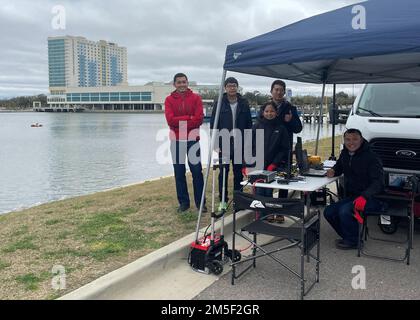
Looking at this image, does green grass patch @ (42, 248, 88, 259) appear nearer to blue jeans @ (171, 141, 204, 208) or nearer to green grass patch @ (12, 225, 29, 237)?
green grass patch @ (12, 225, 29, 237)

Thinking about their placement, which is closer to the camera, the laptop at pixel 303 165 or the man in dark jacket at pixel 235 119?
the laptop at pixel 303 165

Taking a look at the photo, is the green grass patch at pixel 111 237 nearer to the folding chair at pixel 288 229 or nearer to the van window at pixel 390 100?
the folding chair at pixel 288 229

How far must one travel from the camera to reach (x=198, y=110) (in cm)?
636

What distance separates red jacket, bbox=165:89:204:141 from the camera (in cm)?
627

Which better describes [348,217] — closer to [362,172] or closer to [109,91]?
[362,172]

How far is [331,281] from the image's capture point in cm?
426

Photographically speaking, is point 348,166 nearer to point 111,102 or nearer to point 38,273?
point 38,273

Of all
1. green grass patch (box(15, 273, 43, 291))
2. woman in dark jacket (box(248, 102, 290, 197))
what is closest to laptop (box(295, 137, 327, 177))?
woman in dark jacket (box(248, 102, 290, 197))

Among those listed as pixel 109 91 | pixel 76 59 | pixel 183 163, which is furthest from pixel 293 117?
pixel 109 91

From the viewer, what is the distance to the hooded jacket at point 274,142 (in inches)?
233

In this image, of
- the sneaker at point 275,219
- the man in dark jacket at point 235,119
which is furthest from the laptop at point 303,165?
the man in dark jacket at point 235,119

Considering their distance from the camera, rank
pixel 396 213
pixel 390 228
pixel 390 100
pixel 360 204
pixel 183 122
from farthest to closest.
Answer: pixel 390 100 → pixel 183 122 → pixel 390 228 → pixel 396 213 → pixel 360 204

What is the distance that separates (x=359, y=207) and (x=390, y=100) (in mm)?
3023

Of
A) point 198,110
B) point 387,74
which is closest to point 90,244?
point 198,110
